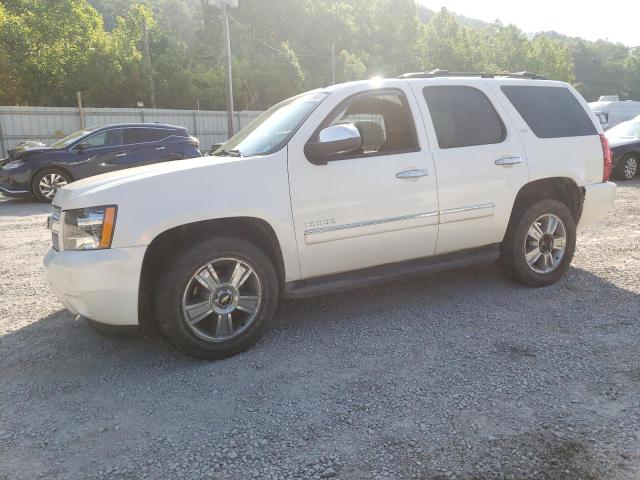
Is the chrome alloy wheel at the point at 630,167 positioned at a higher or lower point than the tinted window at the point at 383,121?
lower

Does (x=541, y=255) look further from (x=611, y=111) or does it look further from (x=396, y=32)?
(x=396, y=32)

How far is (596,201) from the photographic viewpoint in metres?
Answer: 4.96

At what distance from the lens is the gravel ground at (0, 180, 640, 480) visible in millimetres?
2434

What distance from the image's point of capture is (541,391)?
299cm

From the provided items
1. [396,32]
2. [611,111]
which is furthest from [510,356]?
[396,32]

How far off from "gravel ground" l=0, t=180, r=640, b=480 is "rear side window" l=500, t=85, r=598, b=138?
146cm

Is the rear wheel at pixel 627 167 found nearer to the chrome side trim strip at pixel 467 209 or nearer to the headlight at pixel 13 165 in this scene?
the chrome side trim strip at pixel 467 209

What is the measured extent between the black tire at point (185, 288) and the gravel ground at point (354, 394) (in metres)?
0.12

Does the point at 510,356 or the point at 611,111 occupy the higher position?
the point at 611,111

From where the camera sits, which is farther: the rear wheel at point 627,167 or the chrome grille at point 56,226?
the rear wheel at point 627,167

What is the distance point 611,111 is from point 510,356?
2057 cm

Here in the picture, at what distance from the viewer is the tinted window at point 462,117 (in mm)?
4234

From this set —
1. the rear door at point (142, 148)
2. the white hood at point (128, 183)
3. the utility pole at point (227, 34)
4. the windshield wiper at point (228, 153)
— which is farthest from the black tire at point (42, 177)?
the utility pole at point (227, 34)

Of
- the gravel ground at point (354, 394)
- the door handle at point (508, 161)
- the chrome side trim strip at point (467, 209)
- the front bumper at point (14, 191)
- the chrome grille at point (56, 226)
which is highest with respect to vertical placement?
the door handle at point (508, 161)
